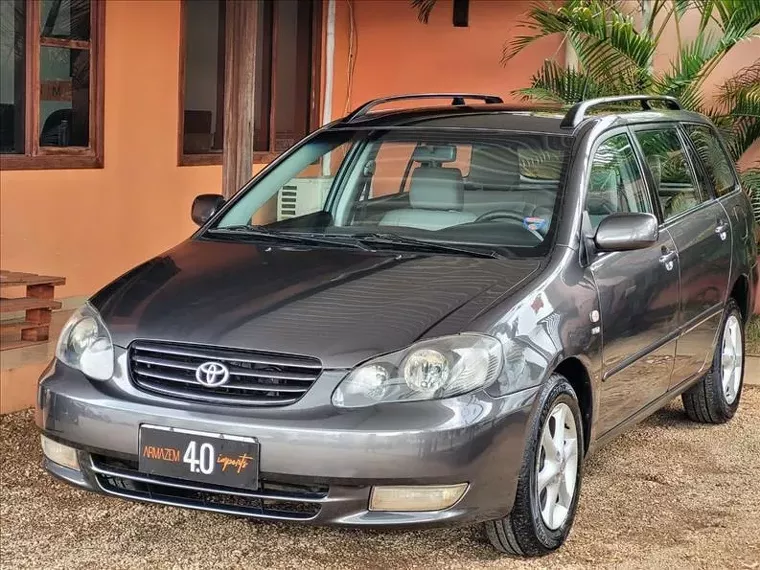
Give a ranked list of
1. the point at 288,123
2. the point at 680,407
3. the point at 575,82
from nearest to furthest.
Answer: the point at 680,407 → the point at 575,82 → the point at 288,123

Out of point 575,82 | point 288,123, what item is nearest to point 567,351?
point 575,82

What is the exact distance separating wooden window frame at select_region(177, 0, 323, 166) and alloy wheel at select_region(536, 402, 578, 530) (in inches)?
192

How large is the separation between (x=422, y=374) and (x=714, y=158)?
3090 millimetres

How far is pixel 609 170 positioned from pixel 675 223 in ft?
1.95

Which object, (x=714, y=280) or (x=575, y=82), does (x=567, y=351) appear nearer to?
(x=714, y=280)

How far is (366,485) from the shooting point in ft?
11.6

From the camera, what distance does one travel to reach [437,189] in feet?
15.4

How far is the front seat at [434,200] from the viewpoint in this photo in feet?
15.0

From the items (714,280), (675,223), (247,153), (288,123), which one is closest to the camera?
(675,223)

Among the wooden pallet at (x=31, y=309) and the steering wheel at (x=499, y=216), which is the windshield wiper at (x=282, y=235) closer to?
the steering wheel at (x=499, y=216)

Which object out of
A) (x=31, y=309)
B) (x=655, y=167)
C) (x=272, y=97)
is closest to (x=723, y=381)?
(x=655, y=167)

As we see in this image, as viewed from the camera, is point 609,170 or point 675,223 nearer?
point 609,170

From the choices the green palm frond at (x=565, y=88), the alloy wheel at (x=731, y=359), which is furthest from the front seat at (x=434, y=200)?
the green palm frond at (x=565, y=88)

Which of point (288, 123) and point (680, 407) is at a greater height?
point (288, 123)
